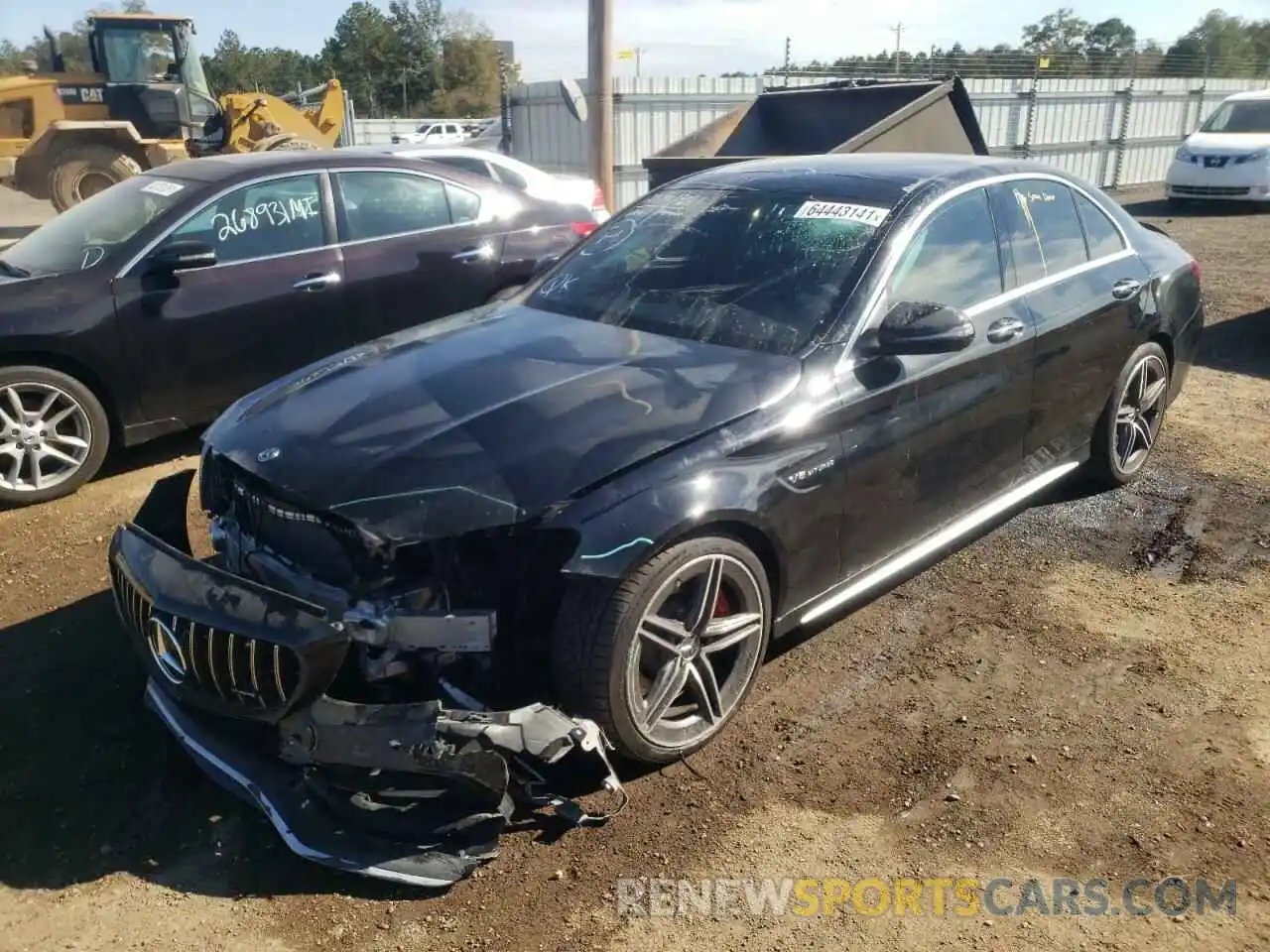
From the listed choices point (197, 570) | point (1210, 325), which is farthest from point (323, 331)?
point (1210, 325)

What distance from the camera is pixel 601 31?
8.96 m

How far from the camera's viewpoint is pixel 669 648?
118 inches

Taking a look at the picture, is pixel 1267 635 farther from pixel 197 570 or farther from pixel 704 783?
pixel 197 570

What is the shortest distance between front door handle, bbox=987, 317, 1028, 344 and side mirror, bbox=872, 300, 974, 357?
0.51m

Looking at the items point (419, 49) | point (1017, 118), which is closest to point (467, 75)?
point (419, 49)

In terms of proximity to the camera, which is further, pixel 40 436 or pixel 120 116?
pixel 120 116

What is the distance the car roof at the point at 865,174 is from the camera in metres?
3.95

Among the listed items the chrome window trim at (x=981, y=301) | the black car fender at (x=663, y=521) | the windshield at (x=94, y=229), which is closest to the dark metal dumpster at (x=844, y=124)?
the chrome window trim at (x=981, y=301)

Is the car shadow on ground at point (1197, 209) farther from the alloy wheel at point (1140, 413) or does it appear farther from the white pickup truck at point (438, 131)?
the white pickup truck at point (438, 131)

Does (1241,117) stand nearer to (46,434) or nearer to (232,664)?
(46,434)

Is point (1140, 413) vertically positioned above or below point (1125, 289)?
below

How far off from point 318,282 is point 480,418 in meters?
3.13

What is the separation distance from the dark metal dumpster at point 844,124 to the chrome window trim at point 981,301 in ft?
11.9

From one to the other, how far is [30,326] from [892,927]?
15.6 ft
